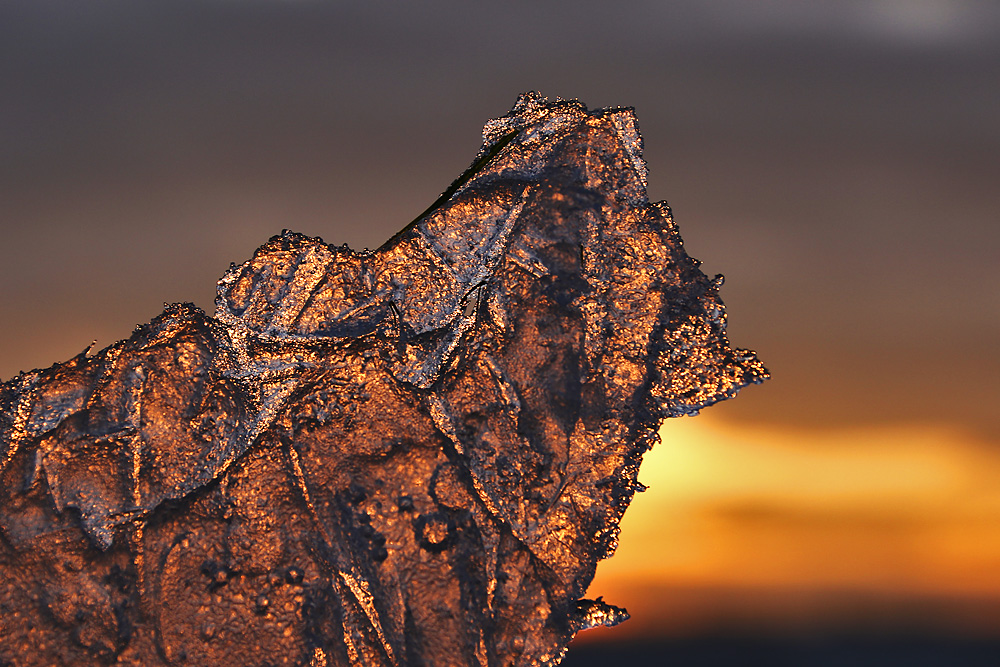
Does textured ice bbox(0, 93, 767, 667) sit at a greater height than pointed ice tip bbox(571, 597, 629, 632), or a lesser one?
greater

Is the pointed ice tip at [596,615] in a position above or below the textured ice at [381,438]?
below

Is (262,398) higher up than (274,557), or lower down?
higher up

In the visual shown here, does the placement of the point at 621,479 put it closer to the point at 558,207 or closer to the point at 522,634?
the point at 522,634

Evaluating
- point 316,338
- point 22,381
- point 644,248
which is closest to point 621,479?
point 644,248

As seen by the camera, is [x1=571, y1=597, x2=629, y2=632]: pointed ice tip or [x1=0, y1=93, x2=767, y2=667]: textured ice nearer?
[x1=0, y1=93, x2=767, y2=667]: textured ice

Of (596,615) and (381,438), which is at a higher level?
(381,438)

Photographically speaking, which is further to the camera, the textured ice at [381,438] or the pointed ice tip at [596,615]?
the pointed ice tip at [596,615]

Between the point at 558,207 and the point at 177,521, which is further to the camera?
the point at 558,207

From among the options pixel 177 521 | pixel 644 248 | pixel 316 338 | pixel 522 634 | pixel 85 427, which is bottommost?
pixel 522 634
